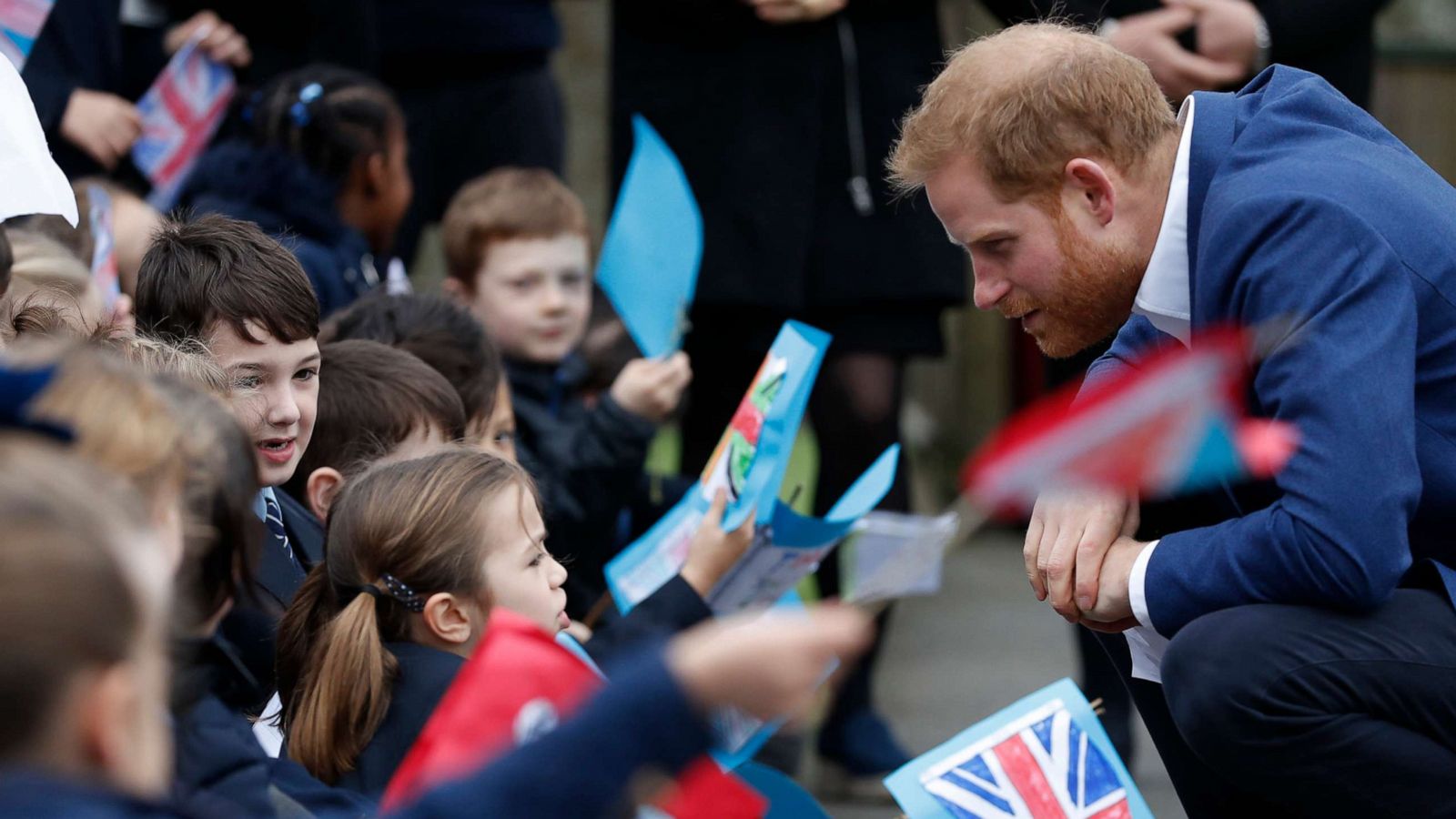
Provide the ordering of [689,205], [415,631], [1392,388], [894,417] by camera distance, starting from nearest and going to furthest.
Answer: [1392,388] < [415,631] < [689,205] < [894,417]

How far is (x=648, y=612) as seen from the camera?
2.71 m

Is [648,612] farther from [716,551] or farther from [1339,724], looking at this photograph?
[1339,724]

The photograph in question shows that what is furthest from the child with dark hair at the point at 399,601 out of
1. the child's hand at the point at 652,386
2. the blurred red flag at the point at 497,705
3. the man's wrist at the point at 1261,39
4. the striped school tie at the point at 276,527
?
the man's wrist at the point at 1261,39

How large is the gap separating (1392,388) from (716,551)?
3.28 ft

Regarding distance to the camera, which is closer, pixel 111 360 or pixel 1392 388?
pixel 111 360

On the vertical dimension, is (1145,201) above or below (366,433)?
above

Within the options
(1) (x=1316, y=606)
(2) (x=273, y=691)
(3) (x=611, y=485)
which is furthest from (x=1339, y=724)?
(3) (x=611, y=485)

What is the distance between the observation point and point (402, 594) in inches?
90.6

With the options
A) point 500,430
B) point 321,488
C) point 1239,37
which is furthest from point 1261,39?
point 321,488

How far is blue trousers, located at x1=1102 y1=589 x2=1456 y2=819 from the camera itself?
2162 mm

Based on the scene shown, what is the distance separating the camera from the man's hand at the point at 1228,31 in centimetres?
369

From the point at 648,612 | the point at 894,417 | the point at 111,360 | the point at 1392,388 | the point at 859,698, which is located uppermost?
the point at 111,360

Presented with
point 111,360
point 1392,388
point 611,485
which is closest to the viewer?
point 111,360

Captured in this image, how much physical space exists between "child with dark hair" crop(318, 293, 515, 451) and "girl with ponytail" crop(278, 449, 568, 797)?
79 centimetres
